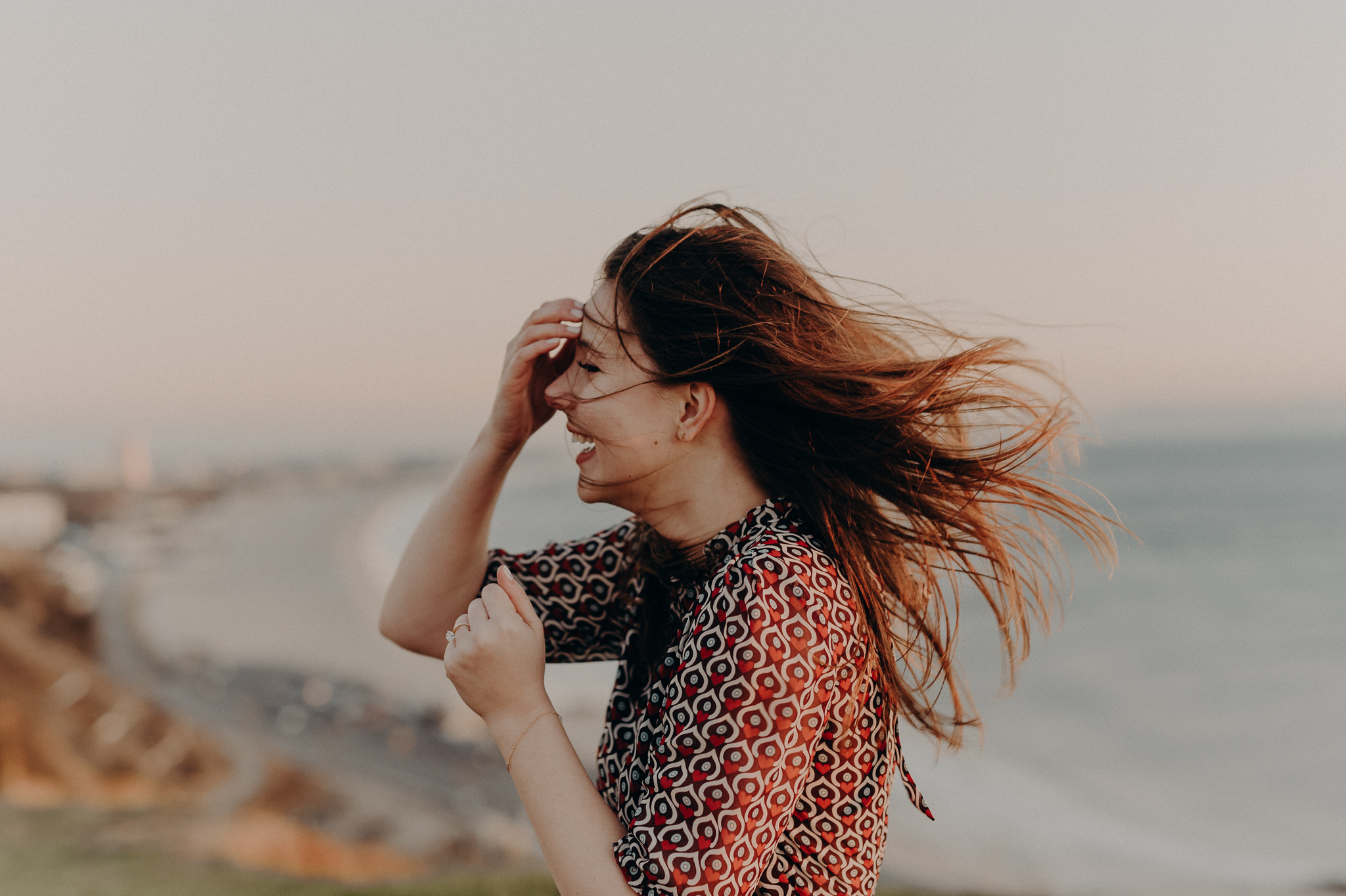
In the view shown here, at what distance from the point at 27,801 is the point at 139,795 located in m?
1.17

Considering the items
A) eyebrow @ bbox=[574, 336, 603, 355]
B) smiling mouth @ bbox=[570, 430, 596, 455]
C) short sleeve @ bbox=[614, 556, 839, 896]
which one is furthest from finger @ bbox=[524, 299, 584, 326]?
short sleeve @ bbox=[614, 556, 839, 896]

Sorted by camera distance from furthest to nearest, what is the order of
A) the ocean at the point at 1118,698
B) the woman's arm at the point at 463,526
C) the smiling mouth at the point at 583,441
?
1. the ocean at the point at 1118,698
2. the woman's arm at the point at 463,526
3. the smiling mouth at the point at 583,441

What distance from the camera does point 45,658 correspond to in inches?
832

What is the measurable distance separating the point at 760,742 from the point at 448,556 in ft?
3.30

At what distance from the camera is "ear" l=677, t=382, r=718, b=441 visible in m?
1.63

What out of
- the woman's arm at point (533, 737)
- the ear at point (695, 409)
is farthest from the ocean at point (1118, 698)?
the woman's arm at point (533, 737)

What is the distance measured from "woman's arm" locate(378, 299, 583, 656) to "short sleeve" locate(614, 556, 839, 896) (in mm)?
829

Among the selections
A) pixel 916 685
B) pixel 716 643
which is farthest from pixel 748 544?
pixel 916 685

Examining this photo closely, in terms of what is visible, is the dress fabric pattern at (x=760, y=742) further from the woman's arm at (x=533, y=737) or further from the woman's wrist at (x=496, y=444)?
the woman's wrist at (x=496, y=444)

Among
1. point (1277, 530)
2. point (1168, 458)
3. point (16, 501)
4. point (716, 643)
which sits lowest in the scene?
point (16, 501)

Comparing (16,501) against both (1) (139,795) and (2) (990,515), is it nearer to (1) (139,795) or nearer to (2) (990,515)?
(1) (139,795)

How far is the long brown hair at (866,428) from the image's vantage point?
1604mm

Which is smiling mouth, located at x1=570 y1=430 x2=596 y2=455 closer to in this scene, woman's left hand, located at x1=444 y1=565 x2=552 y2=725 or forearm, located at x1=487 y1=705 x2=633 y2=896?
woman's left hand, located at x1=444 y1=565 x2=552 y2=725

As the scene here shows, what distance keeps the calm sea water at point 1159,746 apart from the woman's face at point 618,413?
75 cm
